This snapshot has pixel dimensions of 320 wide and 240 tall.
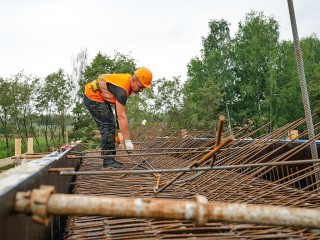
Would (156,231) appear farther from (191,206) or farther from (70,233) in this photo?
(191,206)

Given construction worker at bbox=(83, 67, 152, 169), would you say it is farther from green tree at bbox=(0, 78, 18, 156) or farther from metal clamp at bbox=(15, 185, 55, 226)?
green tree at bbox=(0, 78, 18, 156)

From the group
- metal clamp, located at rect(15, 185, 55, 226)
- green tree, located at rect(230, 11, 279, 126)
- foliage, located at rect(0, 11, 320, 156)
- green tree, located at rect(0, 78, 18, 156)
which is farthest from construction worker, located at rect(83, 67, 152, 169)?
green tree, located at rect(230, 11, 279, 126)

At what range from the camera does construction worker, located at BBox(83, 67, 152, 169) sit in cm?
344

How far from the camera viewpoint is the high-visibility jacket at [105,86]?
351cm

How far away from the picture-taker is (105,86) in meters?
3.57

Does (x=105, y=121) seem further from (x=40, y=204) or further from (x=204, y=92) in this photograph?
(x=204, y=92)

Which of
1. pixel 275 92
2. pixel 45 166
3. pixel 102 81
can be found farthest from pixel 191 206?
pixel 275 92

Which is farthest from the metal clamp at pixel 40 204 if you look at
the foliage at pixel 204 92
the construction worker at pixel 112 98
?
the foliage at pixel 204 92

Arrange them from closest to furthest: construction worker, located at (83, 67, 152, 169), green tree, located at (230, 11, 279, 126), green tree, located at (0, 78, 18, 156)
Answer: construction worker, located at (83, 67, 152, 169) → green tree, located at (0, 78, 18, 156) → green tree, located at (230, 11, 279, 126)

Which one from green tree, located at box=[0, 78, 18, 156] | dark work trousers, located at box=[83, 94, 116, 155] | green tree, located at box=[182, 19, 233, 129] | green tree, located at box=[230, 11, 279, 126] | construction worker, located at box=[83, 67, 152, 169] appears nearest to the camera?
construction worker, located at box=[83, 67, 152, 169]

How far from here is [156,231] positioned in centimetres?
138

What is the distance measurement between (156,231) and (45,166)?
54cm

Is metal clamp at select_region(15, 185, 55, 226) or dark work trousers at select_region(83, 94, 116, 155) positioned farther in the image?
dark work trousers at select_region(83, 94, 116, 155)

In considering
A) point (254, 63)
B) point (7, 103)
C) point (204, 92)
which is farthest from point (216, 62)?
point (7, 103)
